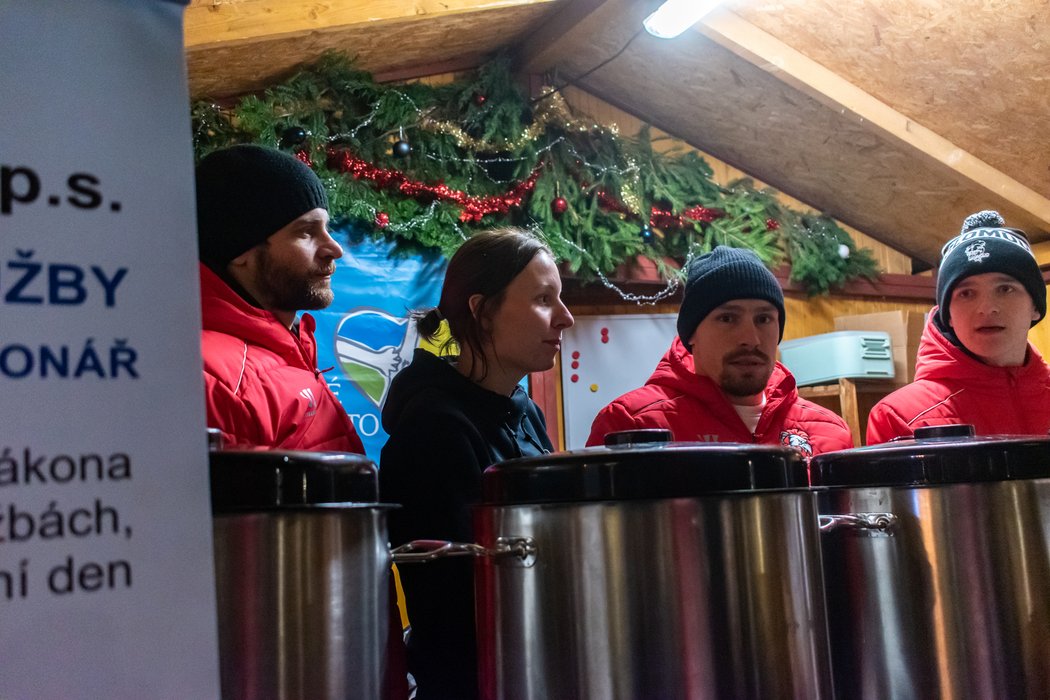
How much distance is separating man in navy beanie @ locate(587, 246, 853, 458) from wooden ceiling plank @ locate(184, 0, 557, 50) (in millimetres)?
1629

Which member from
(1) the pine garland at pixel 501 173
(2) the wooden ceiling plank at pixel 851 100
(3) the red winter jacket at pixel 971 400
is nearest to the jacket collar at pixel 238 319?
(3) the red winter jacket at pixel 971 400

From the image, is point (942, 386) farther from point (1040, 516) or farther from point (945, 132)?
point (945, 132)

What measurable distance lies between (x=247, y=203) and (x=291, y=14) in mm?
1635

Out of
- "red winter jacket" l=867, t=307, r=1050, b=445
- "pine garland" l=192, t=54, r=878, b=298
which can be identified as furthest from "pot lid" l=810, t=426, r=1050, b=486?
"pine garland" l=192, t=54, r=878, b=298

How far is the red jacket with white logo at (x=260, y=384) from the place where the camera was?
1230mm

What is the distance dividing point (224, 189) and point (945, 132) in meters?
3.02

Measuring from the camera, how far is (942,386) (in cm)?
185

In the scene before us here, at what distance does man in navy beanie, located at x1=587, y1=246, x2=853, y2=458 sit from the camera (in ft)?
5.57

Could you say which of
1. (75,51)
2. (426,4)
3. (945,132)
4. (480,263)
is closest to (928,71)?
(945,132)

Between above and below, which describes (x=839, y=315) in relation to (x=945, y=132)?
below

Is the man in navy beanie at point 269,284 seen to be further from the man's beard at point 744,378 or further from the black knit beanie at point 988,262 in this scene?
the black knit beanie at point 988,262

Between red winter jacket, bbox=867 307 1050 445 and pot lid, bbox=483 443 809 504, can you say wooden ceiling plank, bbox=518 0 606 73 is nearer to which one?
red winter jacket, bbox=867 307 1050 445

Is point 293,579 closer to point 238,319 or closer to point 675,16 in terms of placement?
point 238,319

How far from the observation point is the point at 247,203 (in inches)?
57.6
